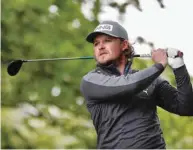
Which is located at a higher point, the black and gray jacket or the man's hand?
the man's hand

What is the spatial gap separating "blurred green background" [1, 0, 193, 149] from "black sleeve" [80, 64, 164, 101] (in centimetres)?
64

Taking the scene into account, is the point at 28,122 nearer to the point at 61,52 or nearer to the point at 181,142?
the point at 61,52

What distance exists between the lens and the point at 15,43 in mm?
3668

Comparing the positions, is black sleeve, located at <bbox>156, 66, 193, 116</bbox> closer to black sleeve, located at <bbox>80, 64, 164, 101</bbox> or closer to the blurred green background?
black sleeve, located at <bbox>80, 64, 164, 101</bbox>

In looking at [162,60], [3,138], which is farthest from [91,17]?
[162,60]

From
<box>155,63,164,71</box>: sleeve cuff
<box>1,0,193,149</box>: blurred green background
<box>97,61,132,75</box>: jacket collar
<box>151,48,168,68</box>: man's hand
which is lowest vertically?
→ <box>1,0,193,149</box>: blurred green background

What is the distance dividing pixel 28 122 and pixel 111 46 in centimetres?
48

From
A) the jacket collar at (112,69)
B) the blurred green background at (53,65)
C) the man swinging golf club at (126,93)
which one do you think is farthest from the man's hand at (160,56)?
the blurred green background at (53,65)

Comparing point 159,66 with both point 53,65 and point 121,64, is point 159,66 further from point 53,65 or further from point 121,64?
point 53,65

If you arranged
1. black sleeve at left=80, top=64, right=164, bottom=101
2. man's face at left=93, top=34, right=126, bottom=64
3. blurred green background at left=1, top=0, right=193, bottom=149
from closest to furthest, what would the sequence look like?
black sleeve at left=80, top=64, right=164, bottom=101
man's face at left=93, top=34, right=126, bottom=64
blurred green background at left=1, top=0, right=193, bottom=149

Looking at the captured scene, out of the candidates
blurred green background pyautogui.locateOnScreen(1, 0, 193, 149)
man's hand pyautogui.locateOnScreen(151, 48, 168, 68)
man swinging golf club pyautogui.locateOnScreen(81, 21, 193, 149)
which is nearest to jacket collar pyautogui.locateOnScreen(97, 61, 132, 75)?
man swinging golf club pyautogui.locateOnScreen(81, 21, 193, 149)

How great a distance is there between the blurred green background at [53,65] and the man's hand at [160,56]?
78cm

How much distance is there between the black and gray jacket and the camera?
238cm

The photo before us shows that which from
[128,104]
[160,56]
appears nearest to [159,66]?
[160,56]
